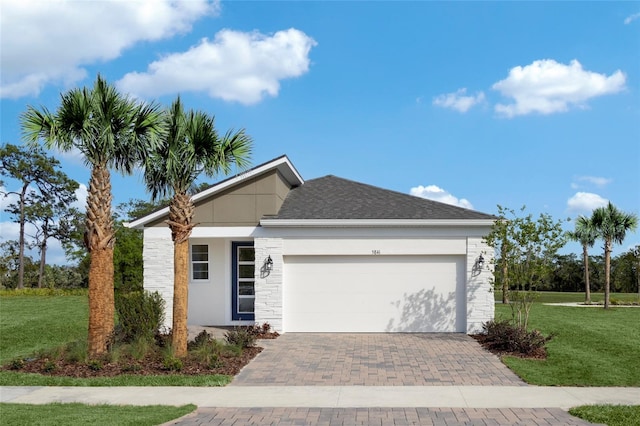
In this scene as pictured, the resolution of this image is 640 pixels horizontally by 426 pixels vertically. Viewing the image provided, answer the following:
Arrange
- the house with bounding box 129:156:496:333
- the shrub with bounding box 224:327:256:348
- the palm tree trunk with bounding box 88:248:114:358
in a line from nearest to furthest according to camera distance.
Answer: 1. the palm tree trunk with bounding box 88:248:114:358
2. the shrub with bounding box 224:327:256:348
3. the house with bounding box 129:156:496:333

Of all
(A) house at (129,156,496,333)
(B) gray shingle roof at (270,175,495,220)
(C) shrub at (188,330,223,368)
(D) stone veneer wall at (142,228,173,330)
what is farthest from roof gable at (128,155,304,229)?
(C) shrub at (188,330,223,368)

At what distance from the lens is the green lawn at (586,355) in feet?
36.3

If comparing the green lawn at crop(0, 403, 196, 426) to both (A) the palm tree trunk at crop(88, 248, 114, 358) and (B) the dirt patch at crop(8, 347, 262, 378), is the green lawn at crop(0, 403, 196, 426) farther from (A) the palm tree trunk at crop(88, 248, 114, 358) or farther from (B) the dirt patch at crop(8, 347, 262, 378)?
(A) the palm tree trunk at crop(88, 248, 114, 358)

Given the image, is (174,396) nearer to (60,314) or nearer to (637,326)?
(60,314)

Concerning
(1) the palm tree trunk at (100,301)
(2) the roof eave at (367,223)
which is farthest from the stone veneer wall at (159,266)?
(1) the palm tree trunk at (100,301)

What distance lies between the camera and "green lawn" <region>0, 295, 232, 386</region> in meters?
10.9

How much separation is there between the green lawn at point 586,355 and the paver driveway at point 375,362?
0.66 meters

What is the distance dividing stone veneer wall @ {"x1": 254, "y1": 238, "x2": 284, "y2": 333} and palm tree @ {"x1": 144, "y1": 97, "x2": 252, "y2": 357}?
15.0 ft

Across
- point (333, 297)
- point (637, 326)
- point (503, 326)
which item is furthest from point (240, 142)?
point (637, 326)

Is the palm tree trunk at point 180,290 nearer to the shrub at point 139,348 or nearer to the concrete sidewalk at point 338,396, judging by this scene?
the shrub at point 139,348

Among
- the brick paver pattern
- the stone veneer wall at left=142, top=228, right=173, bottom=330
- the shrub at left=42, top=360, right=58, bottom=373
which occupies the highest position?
the stone veneer wall at left=142, top=228, right=173, bottom=330

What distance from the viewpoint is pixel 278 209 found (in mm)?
18000

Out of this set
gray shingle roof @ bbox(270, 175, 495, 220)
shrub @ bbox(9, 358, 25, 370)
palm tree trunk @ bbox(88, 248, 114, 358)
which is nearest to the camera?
shrub @ bbox(9, 358, 25, 370)

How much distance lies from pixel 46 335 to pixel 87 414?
1038cm
